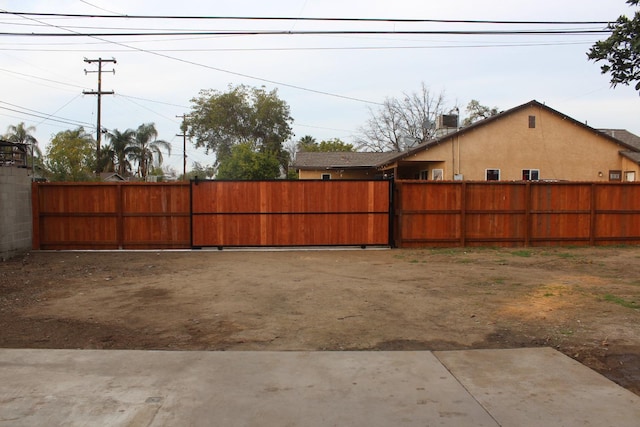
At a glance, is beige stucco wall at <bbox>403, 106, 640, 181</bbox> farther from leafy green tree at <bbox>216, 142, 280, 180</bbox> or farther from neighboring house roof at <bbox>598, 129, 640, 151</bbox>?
leafy green tree at <bbox>216, 142, 280, 180</bbox>

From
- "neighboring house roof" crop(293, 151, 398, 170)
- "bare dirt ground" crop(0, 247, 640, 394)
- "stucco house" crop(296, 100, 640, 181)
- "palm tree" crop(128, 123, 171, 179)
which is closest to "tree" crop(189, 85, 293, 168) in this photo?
"palm tree" crop(128, 123, 171, 179)

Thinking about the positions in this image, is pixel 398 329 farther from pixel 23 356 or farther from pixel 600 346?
pixel 23 356

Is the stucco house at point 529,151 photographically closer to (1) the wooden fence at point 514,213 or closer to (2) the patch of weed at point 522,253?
(1) the wooden fence at point 514,213

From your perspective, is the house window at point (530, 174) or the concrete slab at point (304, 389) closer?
the concrete slab at point (304, 389)

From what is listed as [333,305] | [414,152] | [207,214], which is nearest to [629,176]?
[414,152]

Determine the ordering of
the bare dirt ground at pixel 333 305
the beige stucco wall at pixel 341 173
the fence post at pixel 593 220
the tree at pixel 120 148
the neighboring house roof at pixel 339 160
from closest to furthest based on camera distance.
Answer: the bare dirt ground at pixel 333 305
the fence post at pixel 593 220
the neighboring house roof at pixel 339 160
the beige stucco wall at pixel 341 173
the tree at pixel 120 148

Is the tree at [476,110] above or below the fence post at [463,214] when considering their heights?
above

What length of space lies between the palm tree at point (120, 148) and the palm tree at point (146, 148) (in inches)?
18.6

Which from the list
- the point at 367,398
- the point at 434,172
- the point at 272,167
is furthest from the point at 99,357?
Answer: the point at 272,167

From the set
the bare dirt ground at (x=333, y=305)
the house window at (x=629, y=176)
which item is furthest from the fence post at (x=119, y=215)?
the house window at (x=629, y=176)

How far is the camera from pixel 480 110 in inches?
2048

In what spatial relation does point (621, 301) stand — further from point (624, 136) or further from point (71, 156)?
point (71, 156)

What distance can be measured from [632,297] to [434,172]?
60.7ft

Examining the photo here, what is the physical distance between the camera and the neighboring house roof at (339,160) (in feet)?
107
